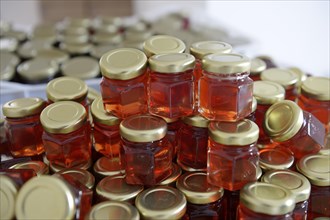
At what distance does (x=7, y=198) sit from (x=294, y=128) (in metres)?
0.47

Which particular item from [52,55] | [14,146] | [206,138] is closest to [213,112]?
[206,138]

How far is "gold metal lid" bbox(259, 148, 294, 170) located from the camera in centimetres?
72

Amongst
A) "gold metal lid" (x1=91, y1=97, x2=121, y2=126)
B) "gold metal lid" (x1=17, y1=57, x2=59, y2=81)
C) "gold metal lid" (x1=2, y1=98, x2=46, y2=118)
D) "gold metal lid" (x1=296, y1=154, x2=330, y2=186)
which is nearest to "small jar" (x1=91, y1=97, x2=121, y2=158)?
"gold metal lid" (x1=91, y1=97, x2=121, y2=126)

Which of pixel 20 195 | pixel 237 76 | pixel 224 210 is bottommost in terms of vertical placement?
pixel 224 210

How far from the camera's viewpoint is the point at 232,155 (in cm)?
64

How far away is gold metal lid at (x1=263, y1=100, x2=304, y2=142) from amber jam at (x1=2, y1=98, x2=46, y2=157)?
421mm

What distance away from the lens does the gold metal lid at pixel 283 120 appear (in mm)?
714

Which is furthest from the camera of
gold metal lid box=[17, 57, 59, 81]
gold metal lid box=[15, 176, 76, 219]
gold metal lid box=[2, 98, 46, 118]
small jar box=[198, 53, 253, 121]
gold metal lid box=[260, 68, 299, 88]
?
gold metal lid box=[17, 57, 59, 81]

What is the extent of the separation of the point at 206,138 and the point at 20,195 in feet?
1.02

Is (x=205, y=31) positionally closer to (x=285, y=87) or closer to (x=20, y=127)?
(x=285, y=87)

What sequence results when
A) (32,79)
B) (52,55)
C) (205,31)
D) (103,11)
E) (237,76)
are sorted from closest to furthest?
(237,76)
(32,79)
(52,55)
(205,31)
(103,11)

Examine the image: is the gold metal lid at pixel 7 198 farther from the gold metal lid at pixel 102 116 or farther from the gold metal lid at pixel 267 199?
the gold metal lid at pixel 267 199

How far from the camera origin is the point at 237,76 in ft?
2.17

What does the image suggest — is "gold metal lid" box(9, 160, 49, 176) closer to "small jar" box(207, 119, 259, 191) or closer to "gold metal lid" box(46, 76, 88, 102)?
"gold metal lid" box(46, 76, 88, 102)
